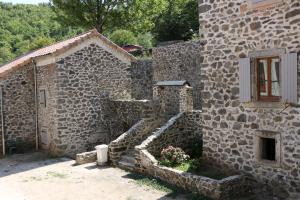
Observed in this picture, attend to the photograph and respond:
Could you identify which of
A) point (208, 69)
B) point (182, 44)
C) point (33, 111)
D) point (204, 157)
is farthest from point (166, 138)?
point (182, 44)

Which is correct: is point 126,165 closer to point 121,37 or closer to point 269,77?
point 269,77

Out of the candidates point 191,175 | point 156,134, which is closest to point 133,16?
point 156,134

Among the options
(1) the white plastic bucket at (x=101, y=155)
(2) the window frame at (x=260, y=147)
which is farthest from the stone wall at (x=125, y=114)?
(2) the window frame at (x=260, y=147)

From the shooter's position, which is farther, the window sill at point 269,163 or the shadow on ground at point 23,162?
the shadow on ground at point 23,162

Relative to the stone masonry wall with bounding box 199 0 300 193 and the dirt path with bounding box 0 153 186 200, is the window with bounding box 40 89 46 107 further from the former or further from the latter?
the stone masonry wall with bounding box 199 0 300 193

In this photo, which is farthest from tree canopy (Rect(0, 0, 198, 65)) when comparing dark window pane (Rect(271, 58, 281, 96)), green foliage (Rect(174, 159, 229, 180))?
dark window pane (Rect(271, 58, 281, 96))

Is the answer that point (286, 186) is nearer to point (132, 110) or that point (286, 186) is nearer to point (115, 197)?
point (115, 197)

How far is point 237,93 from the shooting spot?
10.8m

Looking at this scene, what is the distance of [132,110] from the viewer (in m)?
16.7

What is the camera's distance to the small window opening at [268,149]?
1034 cm

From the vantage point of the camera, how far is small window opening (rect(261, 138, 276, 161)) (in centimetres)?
1034

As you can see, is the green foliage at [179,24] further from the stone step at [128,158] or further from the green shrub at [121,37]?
the stone step at [128,158]

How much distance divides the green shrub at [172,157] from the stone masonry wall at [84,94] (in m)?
5.47

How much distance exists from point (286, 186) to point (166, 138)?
5.35 meters
